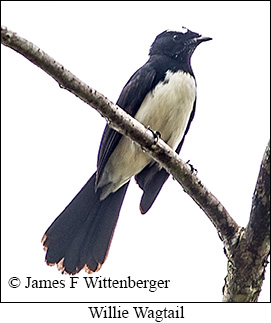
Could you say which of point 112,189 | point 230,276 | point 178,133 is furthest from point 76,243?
point 230,276

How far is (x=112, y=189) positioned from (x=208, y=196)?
2128 mm

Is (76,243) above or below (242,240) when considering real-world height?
above

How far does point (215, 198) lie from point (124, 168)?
6.58 feet

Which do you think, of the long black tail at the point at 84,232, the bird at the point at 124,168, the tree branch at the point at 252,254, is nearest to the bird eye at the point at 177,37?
the bird at the point at 124,168

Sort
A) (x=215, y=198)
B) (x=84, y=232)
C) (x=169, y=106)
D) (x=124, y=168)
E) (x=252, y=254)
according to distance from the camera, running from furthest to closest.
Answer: (x=124, y=168) → (x=84, y=232) → (x=169, y=106) → (x=215, y=198) → (x=252, y=254)

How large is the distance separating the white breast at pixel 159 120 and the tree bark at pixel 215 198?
152 cm

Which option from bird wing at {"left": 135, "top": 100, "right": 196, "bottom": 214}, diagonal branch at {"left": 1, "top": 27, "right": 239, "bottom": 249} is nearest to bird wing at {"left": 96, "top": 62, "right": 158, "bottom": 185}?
bird wing at {"left": 135, "top": 100, "right": 196, "bottom": 214}

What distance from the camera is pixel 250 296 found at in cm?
312

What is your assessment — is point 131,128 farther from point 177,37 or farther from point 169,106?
point 177,37

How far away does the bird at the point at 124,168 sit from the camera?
5141mm

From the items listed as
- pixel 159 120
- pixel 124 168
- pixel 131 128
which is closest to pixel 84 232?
pixel 124 168

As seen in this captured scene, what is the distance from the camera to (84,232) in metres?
5.31

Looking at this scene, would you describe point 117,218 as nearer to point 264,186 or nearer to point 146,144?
point 146,144

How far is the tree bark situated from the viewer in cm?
289
